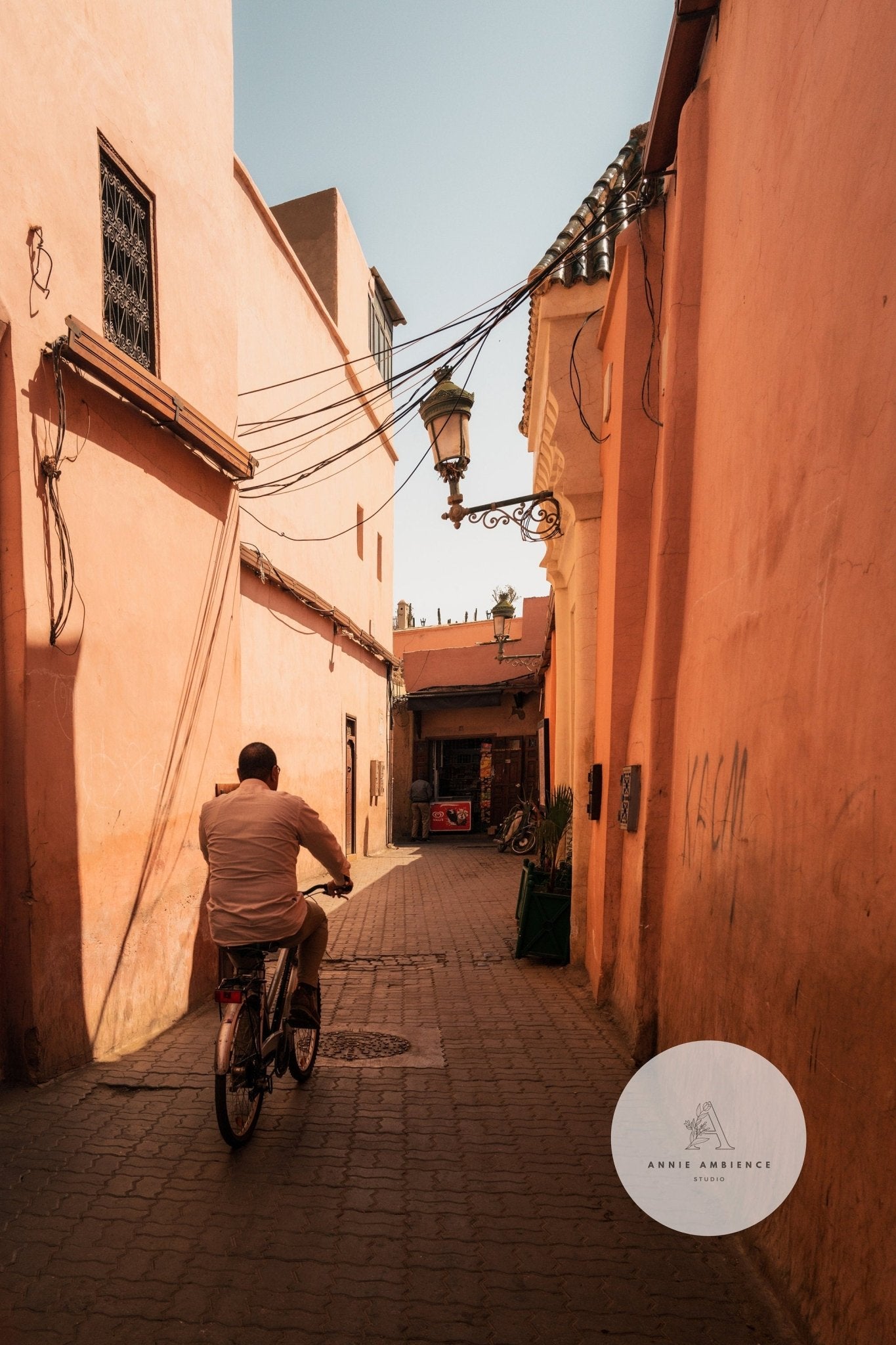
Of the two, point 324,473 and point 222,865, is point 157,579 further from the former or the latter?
point 324,473

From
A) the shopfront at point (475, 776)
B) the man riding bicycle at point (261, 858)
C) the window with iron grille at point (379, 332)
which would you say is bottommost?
the shopfront at point (475, 776)

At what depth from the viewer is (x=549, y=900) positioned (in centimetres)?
735

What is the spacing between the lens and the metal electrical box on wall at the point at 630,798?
500 cm

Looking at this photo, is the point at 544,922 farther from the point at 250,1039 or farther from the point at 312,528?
the point at 312,528

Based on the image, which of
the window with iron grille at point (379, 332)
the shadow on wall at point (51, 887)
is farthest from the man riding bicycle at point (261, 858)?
the window with iron grille at point (379, 332)

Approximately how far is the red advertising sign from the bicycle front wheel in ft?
59.3

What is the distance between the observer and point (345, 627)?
14578 mm

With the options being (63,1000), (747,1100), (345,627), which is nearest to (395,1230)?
(747,1100)

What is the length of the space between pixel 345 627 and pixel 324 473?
107 inches

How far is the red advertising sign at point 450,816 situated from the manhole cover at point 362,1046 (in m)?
16.5

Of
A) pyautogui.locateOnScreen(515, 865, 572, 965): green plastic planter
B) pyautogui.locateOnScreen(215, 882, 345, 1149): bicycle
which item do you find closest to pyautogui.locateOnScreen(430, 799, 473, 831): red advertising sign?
pyautogui.locateOnScreen(515, 865, 572, 965): green plastic planter

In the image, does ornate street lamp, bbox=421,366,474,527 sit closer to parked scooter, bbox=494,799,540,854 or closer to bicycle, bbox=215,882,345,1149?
bicycle, bbox=215,882,345,1149

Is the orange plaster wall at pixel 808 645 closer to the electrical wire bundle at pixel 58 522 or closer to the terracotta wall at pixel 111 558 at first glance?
the terracotta wall at pixel 111 558

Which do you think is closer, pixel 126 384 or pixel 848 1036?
pixel 848 1036
